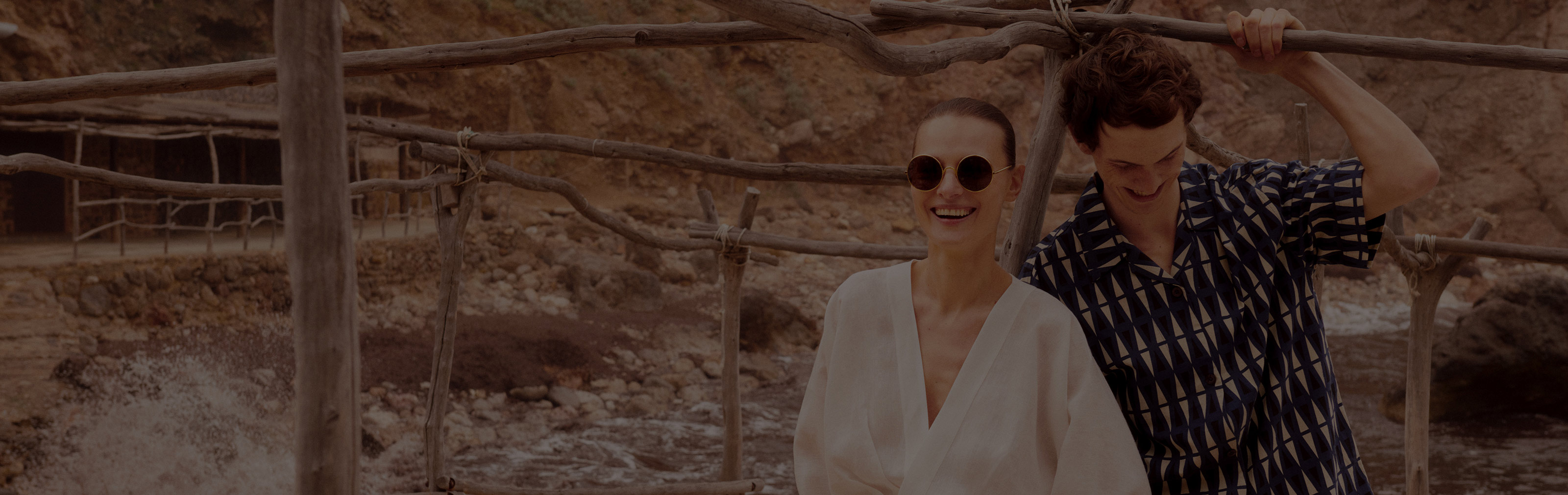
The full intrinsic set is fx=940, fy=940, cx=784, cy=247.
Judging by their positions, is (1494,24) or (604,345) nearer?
(604,345)

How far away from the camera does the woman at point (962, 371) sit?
1364 millimetres

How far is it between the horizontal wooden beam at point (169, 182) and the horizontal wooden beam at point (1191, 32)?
1958 millimetres

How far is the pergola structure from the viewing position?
134 cm

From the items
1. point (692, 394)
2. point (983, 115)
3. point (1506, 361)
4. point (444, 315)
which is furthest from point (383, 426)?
point (1506, 361)

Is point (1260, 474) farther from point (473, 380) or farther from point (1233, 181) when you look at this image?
point (473, 380)

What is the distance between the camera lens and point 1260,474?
148 centimetres

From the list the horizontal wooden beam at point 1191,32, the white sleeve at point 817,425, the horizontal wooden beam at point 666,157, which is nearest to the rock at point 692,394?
the horizontal wooden beam at point 666,157

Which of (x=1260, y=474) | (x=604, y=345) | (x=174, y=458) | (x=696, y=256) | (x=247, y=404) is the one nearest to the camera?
(x=1260, y=474)

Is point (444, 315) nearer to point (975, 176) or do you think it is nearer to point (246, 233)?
point (975, 176)

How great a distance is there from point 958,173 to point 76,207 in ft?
36.6

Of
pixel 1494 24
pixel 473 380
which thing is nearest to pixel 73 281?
pixel 473 380

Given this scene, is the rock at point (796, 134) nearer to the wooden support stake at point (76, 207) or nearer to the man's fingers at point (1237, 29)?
the wooden support stake at point (76, 207)

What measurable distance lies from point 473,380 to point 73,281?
157 inches

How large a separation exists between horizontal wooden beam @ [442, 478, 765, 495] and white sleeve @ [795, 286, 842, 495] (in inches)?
78.4
